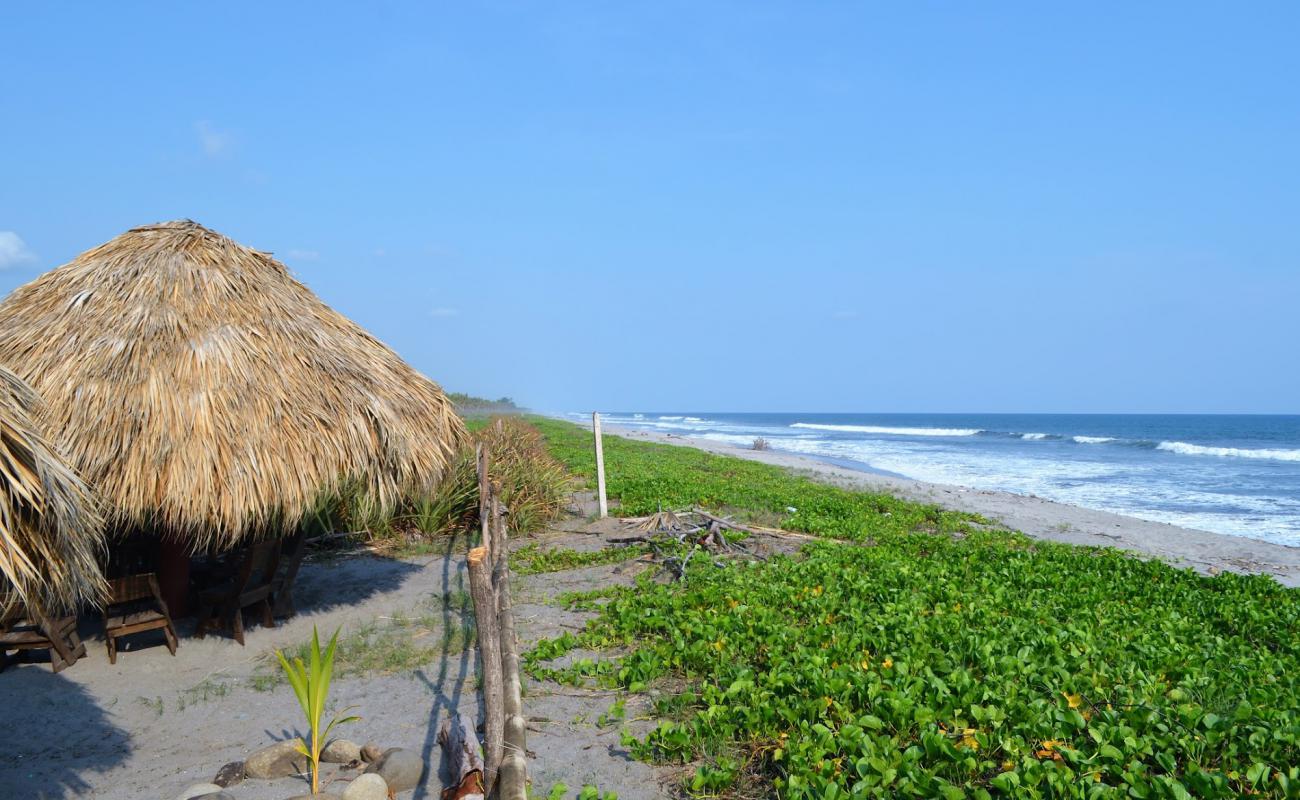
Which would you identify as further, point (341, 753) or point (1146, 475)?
point (1146, 475)

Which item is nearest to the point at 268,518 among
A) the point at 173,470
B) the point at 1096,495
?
the point at 173,470

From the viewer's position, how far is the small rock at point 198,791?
4.27 m

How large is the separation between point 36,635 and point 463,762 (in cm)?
371

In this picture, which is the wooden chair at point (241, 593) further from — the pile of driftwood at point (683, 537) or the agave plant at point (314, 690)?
the pile of driftwood at point (683, 537)

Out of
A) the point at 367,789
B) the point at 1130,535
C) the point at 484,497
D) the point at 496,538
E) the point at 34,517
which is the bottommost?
the point at 1130,535

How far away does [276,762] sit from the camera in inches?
183

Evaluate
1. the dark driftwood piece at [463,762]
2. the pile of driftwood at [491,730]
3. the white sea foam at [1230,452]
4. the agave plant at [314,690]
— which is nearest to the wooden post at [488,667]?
the pile of driftwood at [491,730]

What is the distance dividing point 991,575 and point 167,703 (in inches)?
268

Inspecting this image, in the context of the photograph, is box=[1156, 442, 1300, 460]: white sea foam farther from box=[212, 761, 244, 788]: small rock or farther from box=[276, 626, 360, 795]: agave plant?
box=[212, 761, 244, 788]: small rock

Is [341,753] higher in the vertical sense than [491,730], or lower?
lower

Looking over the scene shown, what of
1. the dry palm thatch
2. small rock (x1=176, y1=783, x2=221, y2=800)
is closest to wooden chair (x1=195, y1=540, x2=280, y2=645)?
small rock (x1=176, y1=783, x2=221, y2=800)

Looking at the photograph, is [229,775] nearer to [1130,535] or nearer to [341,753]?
[341,753]

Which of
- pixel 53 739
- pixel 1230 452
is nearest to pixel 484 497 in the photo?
pixel 53 739

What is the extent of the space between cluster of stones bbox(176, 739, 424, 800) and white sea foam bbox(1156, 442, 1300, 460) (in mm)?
42009
